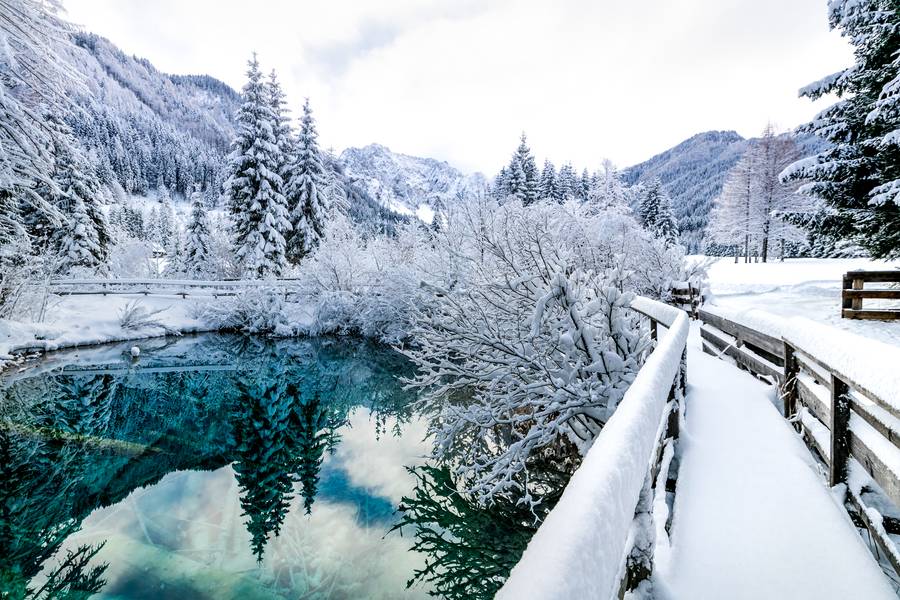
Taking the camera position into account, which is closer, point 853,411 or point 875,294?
point 853,411

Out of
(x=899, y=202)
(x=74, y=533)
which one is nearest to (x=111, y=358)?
(x=74, y=533)

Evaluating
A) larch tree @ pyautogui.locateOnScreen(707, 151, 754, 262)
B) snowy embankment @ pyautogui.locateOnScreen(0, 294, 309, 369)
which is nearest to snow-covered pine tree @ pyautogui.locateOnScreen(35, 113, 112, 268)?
snowy embankment @ pyautogui.locateOnScreen(0, 294, 309, 369)

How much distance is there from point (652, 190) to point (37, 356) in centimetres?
4568

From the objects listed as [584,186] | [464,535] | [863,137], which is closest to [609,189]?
[584,186]

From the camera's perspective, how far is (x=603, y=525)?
95 cm

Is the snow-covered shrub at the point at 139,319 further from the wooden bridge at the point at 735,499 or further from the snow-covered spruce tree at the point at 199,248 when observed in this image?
the wooden bridge at the point at 735,499

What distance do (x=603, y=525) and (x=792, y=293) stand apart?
20.7 meters

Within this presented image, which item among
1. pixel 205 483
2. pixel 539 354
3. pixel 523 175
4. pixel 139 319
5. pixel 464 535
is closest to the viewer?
pixel 539 354

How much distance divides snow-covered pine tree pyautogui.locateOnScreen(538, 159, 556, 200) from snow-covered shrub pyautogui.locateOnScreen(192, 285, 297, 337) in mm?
28226

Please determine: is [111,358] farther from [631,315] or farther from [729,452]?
[729,452]

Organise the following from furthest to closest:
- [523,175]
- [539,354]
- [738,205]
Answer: [523,175] < [738,205] < [539,354]

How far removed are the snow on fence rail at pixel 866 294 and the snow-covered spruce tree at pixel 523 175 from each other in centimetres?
2982

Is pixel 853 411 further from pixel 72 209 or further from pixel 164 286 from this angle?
pixel 72 209

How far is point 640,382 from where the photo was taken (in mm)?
2117
